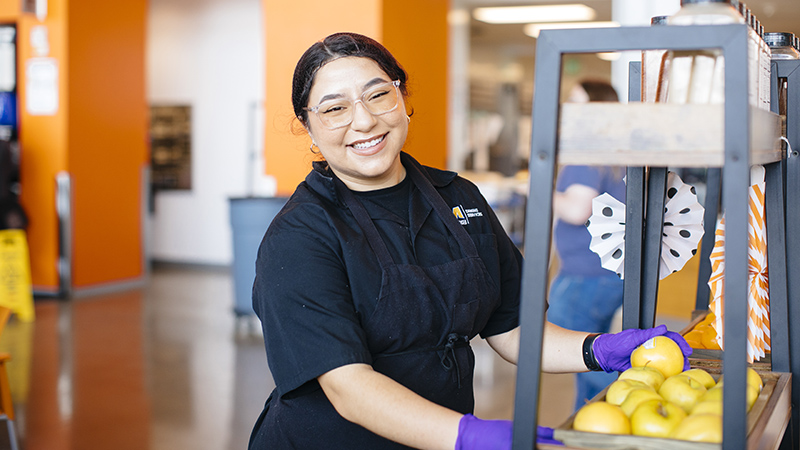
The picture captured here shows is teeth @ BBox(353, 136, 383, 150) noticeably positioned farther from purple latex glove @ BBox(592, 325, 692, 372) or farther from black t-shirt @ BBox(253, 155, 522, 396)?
purple latex glove @ BBox(592, 325, 692, 372)

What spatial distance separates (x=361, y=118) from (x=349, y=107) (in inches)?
1.8

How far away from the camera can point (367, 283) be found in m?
1.51

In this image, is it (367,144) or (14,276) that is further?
(14,276)

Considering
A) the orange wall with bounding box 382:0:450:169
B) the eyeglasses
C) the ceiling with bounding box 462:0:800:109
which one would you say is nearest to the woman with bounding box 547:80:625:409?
the eyeglasses

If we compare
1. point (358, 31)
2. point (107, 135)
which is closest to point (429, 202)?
point (358, 31)

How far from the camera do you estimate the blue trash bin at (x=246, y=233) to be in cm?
567

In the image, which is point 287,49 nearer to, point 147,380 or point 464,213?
point 147,380

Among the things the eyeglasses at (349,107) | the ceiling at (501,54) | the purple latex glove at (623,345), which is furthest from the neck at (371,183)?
the ceiling at (501,54)

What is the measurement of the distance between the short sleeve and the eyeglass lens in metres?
0.23

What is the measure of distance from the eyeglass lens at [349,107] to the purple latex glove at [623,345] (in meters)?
0.65

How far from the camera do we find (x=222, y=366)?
515 cm

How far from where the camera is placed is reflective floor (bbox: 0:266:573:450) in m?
3.84

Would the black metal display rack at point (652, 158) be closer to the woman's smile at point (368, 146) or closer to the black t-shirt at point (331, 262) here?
the black t-shirt at point (331, 262)

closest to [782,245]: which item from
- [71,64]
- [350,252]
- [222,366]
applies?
[350,252]
